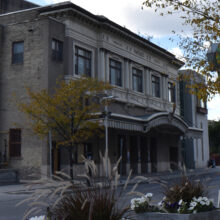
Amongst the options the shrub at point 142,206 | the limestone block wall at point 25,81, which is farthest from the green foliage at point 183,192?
the limestone block wall at point 25,81

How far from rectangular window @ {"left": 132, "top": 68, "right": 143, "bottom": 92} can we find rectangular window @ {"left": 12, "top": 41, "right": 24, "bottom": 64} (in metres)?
12.2

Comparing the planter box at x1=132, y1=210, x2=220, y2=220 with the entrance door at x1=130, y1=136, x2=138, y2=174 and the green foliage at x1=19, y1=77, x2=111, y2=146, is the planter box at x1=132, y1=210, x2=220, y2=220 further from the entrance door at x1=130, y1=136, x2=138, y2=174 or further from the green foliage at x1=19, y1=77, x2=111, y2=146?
the entrance door at x1=130, y1=136, x2=138, y2=174

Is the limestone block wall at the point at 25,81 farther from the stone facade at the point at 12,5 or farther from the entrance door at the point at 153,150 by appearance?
the entrance door at the point at 153,150

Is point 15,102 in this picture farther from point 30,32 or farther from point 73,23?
point 73,23

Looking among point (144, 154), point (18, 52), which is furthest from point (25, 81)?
point (144, 154)

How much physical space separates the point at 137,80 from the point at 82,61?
880cm

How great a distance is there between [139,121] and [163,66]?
1347cm

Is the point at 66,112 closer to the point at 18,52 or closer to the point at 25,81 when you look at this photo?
the point at 25,81

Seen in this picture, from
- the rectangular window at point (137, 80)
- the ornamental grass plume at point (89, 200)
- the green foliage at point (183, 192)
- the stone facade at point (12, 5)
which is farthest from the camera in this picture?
the rectangular window at point (137, 80)

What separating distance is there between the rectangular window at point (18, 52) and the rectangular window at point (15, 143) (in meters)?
5.31

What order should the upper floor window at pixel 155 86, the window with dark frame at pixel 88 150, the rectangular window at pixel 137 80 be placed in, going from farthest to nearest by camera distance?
the upper floor window at pixel 155 86 < the rectangular window at pixel 137 80 < the window with dark frame at pixel 88 150

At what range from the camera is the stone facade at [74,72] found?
28719 mm

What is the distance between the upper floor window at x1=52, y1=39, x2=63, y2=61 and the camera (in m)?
29.5

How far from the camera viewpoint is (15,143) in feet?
95.2
